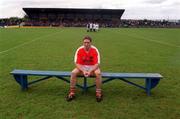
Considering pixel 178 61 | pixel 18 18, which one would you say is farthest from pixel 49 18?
pixel 178 61

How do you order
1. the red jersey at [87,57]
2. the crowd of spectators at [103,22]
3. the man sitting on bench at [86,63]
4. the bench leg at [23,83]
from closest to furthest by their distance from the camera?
the man sitting on bench at [86,63], the red jersey at [87,57], the bench leg at [23,83], the crowd of spectators at [103,22]

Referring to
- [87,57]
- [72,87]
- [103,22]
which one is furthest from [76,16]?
[72,87]

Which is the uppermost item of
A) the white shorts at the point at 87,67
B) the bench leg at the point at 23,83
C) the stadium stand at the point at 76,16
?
the stadium stand at the point at 76,16

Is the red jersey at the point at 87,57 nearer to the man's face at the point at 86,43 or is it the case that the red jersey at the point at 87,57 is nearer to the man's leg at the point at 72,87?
the man's face at the point at 86,43

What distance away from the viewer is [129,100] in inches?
321

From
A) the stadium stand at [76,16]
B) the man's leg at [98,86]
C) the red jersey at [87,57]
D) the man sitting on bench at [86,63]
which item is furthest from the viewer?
the stadium stand at [76,16]

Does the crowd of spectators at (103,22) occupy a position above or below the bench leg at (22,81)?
above

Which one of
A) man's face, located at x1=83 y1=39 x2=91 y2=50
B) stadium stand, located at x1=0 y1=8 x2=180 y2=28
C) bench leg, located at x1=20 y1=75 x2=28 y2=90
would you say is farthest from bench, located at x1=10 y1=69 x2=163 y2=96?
stadium stand, located at x1=0 y1=8 x2=180 y2=28

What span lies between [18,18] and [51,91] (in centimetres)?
9701

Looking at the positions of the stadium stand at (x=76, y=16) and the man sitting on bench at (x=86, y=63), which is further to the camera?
the stadium stand at (x=76, y=16)

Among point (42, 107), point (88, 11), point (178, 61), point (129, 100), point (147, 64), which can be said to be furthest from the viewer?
point (88, 11)

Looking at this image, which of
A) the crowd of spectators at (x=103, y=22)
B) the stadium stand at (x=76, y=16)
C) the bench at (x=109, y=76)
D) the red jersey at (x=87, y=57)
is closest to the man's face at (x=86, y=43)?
the red jersey at (x=87, y=57)

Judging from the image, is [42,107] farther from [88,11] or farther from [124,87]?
[88,11]

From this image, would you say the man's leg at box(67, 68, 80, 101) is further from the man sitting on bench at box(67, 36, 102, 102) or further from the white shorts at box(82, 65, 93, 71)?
the white shorts at box(82, 65, 93, 71)
